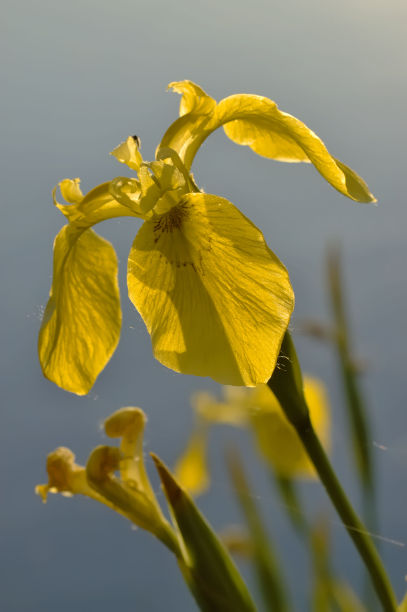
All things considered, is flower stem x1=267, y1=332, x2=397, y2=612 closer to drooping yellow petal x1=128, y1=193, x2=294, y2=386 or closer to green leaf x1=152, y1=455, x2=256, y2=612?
drooping yellow petal x1=128, y1=193, x2=294, y2=386

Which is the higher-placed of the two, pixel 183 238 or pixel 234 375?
pixel 183 238

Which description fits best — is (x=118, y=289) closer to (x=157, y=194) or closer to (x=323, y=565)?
(x=157, y=194)

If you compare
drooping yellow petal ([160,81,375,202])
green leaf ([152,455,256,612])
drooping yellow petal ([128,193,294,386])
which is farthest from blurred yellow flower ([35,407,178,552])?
drooping yellow petal ([160,81,375,202])

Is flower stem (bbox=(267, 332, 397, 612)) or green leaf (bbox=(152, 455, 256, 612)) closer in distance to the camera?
flower stem (bbox=(267, 332, 397, 612))

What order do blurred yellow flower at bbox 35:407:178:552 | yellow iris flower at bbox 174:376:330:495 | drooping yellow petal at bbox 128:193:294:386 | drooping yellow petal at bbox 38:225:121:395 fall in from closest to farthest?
drooping yellow petal at bbox 128:193:294:386
drooping yellow petal at bbox 38:225:121:395
blurred yellow flower at bbox 35:407:178:552
yellow iris flower at bbox 174:376:330:495

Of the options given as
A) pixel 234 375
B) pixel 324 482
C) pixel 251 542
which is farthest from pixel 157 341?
pixel 251 542

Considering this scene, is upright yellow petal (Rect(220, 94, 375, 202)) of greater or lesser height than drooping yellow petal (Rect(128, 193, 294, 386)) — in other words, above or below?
above

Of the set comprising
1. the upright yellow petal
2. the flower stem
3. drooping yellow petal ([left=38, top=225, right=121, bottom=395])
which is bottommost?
the flower stem

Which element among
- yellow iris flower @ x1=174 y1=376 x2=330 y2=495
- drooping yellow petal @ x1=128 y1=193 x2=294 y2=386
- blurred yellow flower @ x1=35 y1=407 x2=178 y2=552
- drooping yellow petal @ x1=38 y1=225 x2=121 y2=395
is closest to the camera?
drooping yellow petal @ x1=128 y1=193 x2=294 y2=386

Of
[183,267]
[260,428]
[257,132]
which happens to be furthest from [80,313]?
[260,428]
